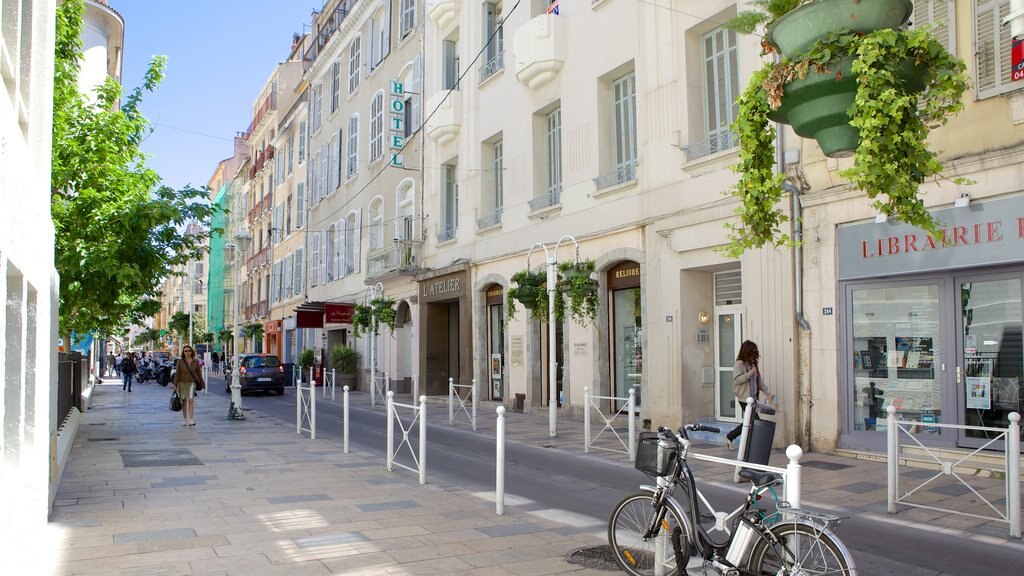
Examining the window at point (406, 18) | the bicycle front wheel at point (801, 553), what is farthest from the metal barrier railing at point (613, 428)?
the window at point (406, 18)

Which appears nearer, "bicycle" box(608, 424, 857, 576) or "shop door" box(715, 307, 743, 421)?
"bicycle" box(608, 424, 857, 576)

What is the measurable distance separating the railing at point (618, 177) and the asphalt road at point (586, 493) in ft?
18.2

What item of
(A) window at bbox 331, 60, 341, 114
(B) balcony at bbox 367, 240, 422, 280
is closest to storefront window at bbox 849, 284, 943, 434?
(B) balcony at bbox 367, 240, 422, 280

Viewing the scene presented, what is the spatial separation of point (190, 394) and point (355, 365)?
14596 millimetres

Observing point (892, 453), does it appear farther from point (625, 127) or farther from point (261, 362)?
point (261, 362)

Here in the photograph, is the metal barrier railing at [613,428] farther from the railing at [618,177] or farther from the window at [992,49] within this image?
the window at [992,49]

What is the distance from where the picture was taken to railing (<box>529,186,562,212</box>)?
1803 cm

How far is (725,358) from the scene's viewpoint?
14.0m

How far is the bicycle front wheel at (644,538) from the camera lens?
16.1 ft

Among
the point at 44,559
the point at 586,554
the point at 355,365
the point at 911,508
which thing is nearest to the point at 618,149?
the point at 911,508

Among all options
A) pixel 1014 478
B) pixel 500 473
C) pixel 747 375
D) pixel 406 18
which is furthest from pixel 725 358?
pixel 406 18

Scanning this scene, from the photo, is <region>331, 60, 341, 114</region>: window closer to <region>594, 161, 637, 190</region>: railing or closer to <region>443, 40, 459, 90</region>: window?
<region>443, 40, 459, 90</region>: window

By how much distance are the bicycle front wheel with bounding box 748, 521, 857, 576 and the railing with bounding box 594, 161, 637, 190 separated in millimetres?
11578

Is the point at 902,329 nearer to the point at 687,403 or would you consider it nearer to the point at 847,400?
the point at 847,400
